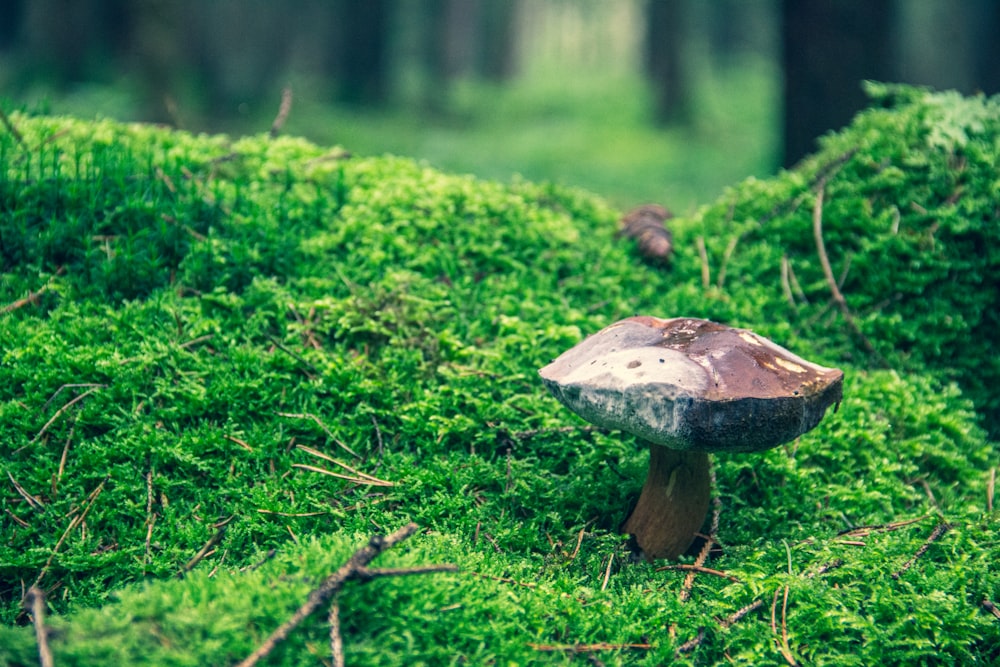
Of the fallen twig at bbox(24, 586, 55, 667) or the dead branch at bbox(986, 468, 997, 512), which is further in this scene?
the dead branch at bbox(986, 468, 997, 512)

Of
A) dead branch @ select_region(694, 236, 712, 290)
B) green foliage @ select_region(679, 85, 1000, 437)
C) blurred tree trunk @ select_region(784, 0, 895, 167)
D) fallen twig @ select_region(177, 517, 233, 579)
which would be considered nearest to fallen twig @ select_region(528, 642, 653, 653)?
fallen twig @ select_region(177, 517, 233, 579)

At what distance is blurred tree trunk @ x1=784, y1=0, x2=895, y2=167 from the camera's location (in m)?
6.03

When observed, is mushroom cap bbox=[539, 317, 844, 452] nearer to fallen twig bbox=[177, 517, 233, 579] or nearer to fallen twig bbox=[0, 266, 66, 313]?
fallen twig bbox=[177, 517, 233, 579]

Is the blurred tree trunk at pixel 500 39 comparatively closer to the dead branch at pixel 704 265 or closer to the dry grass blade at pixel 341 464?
the dead branch at pixel 704 265

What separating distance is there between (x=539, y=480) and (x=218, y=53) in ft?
46.6

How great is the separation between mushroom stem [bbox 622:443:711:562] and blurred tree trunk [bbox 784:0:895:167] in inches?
188

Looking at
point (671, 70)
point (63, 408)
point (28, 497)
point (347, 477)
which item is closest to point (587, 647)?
point (347, 477)

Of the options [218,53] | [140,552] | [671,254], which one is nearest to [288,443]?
[140,552]

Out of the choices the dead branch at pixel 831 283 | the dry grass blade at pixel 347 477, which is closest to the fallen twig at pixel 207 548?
the dry grass blade at pixel 347 477

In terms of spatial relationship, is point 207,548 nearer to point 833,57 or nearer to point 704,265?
point 704,265

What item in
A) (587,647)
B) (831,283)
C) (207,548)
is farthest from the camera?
(831,283)

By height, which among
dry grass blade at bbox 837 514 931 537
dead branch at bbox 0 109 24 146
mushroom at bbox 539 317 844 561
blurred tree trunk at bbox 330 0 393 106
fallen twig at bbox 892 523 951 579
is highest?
blurred tree trunk at bbox 330 0 393 106

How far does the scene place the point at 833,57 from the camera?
6.10m

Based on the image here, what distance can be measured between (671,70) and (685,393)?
49.1ft
